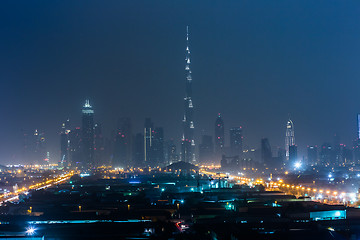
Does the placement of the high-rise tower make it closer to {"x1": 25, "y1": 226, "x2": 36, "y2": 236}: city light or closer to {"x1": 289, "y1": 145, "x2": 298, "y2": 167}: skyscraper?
{"x1": 289, "y1": 145, "x2": 298, "y2": 167}: skyscraper

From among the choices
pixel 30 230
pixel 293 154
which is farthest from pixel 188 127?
pixel 30 230

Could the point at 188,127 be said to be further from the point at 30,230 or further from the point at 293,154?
the point at 30,230

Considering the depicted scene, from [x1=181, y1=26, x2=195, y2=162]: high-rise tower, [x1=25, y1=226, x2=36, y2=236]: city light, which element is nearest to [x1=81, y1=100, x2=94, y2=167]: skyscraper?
[x1=181, y1=26, x2=195, y2=162]: high-rise tower

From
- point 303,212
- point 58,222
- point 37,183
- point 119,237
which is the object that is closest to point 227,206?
point 303,212

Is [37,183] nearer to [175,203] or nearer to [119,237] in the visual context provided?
[175,203]

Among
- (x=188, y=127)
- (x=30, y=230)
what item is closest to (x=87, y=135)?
(x=188, y=127)

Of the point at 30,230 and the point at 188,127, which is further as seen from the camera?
the point at 188,127

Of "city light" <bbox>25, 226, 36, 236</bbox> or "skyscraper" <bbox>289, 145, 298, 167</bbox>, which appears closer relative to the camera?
"city light" <bbox>25, 226, 36, 236</bbox>

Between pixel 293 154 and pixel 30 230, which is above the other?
pixel 293 154

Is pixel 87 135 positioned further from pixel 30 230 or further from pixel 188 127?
pixel 30 230
